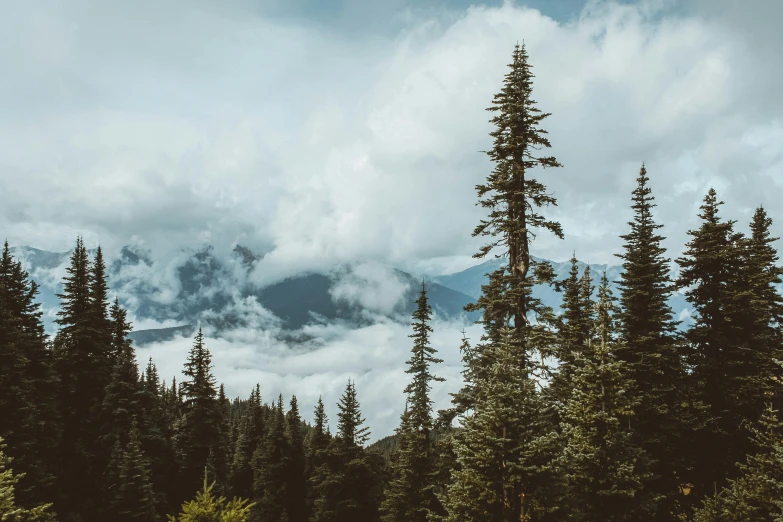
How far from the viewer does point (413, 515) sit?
31734mm

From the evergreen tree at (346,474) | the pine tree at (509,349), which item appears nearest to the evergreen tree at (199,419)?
the evergreen tree at (346,474)

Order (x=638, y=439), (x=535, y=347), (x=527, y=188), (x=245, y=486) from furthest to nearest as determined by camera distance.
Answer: (x=245, y=486)
(x=638, y=439)
(x=527, y=188)
(x=535, y=347)

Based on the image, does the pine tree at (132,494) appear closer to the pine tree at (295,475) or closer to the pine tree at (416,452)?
the pine tree at (416,452)

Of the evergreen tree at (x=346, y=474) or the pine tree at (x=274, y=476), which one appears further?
the pine tree at (x=274, y=476)

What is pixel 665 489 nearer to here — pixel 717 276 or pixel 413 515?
pixel 717 276

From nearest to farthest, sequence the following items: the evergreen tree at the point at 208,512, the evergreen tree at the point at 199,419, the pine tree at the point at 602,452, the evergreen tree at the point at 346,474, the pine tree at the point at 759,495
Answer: the evergreen tree at the point at 208,512, the pine tree at the point at 759,495, the pine tree at the point at 602,452, the evergreen tree at the point at 346,474, the evergreen tree at the point at 199,419

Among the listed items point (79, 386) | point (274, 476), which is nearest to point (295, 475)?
point (274, 476)

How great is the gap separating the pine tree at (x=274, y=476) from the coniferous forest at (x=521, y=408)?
6.59m

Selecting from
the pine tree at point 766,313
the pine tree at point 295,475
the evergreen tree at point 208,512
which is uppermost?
the pine tree at point 766,313

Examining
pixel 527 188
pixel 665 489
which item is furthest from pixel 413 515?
pixel 527 188

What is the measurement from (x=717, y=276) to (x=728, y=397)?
684cm

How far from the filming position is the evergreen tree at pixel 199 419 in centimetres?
4759

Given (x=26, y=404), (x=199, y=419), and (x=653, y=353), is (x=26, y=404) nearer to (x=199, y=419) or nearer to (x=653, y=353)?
(x=199, y=419)

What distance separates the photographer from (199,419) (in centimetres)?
4869
